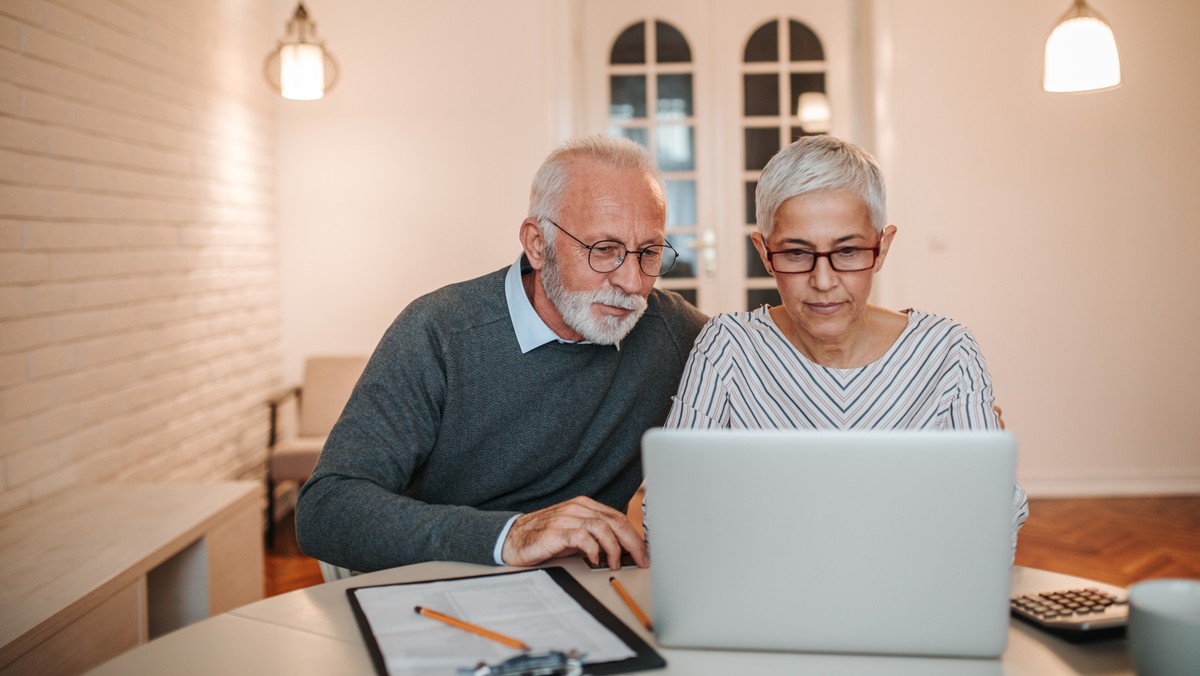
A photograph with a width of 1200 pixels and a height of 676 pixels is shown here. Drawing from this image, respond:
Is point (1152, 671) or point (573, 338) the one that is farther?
point (573, 338)

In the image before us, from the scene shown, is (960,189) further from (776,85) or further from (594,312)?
(594,312)

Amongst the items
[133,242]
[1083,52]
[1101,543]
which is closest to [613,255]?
[133,242]

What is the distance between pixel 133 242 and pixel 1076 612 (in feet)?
9.91

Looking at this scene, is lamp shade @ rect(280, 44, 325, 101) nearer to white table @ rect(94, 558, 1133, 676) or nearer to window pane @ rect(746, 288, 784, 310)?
window pane @ rect(746, 288, 784, 310)

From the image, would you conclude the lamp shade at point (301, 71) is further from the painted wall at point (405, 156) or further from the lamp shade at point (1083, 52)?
the lamp shade at point (1083, 52)

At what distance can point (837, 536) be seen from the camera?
92 centimetres

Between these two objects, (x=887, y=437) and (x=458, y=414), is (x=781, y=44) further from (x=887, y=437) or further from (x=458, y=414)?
(x=887, y=437)

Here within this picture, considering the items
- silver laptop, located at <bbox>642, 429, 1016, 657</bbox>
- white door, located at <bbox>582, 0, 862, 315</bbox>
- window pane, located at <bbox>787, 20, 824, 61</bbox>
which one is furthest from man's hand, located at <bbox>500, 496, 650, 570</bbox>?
window pane, located at <bbox>787, 20, 824, 61</bbox>

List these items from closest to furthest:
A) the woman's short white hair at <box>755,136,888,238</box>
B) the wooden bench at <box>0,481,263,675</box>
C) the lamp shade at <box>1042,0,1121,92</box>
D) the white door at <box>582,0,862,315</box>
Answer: the woman's short white hair at <box>755,136,888,238</box>, the wooden bench at <box>0,481,263,675</box>, the lamp shade at <box>1042,0,1121,92</box>, the white door at <box>582,0,862,315</box>

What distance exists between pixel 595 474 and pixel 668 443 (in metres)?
0.98

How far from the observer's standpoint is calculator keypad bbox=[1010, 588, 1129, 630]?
1027mm

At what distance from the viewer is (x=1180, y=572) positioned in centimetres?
349

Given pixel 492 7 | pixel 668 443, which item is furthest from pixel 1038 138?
pixel 668 443

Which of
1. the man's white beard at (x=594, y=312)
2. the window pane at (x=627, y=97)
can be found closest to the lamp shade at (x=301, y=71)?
the window pane at (x=627, y=97)
